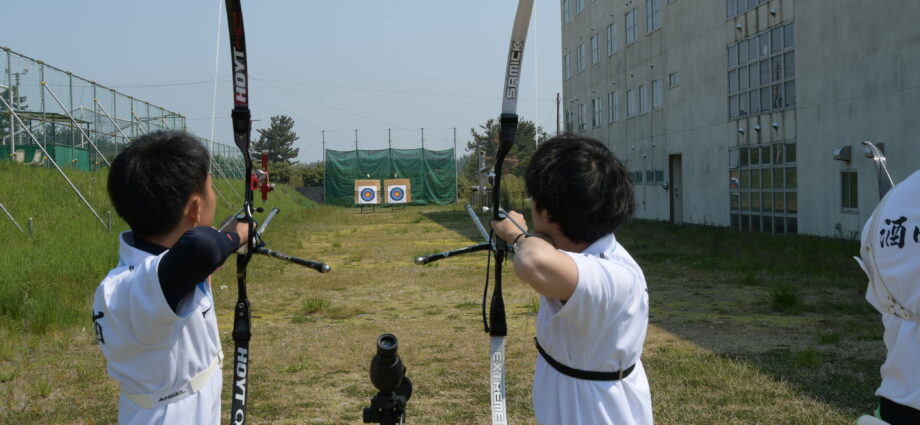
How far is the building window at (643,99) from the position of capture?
86.1 ft

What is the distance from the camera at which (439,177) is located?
45.8 meters

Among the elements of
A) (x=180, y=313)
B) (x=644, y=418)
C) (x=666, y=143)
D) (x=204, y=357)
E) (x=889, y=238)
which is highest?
(x=666, y=143)

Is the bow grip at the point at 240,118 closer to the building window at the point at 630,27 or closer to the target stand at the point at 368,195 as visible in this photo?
the building window at the point at 630,27

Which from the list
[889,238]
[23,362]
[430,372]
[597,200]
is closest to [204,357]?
[597,200]

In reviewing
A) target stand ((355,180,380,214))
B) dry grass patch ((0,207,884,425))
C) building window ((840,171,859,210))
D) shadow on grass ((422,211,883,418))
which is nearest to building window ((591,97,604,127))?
target stand ((355,180,380,214))

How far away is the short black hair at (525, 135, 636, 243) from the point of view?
2.11 meters

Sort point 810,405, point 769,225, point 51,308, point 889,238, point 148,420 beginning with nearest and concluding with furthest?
point 889,238 → point 148,420 → point 810,405 → point 51,308 → point 769,225

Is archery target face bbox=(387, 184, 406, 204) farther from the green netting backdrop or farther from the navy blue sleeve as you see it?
the navy blue sleeve

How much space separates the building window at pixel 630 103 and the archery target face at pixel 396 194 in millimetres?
17133

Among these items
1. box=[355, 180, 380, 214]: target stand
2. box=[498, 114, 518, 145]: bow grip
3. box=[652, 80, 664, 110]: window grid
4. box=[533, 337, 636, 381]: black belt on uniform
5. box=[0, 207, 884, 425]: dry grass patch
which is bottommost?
box=[0, 207, 884, 425]: dry grass patch

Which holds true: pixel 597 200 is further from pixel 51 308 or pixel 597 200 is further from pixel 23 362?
pixel 51 308

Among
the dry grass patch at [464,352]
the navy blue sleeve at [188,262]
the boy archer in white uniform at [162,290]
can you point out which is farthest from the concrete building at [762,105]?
the navy blue sleeve at [188,262]

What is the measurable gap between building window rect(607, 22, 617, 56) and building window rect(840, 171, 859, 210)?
15.0 m

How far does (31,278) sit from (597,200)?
302 inches
